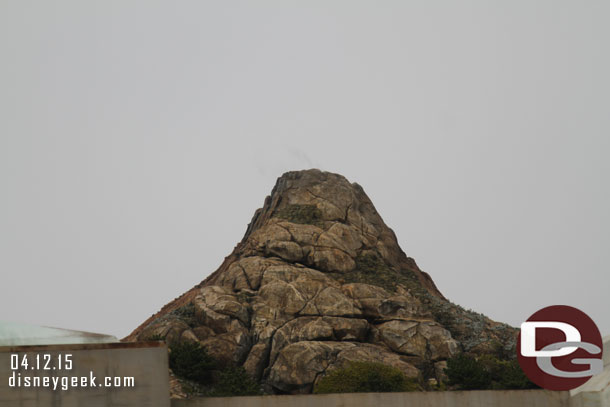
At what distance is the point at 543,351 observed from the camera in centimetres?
2722

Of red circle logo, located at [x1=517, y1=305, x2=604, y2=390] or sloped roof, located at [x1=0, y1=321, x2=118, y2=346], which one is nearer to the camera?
sloped roof, located at [x1=0, y1=321, x2=118, y2=346]

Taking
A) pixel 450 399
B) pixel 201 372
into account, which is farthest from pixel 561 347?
pixel 201 372

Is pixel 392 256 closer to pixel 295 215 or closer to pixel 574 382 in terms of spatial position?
pixel 295 215

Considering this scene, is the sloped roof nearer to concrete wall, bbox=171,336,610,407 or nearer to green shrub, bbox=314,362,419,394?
concrete wall, bbox=171,336,610,407

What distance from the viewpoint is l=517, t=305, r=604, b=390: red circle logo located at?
2525 centimetres

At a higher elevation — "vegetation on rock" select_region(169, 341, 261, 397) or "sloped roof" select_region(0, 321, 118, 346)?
"sloped roof" select_region(0, 321, 118, 346)

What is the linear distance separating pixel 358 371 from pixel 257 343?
12720 mm

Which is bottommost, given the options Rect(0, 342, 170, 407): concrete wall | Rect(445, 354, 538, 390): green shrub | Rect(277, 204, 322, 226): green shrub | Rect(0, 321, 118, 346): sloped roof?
Rect(445, 354, 538, 390): green shrub

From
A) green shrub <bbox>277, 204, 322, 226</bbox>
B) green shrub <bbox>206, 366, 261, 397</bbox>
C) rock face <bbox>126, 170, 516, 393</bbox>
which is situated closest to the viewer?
green shrub <bbox>206, 366, 261, 397</bbox>

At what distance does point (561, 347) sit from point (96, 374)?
17.5 m

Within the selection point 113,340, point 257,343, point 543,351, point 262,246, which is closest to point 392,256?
point 262,246

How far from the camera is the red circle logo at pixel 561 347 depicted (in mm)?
25250

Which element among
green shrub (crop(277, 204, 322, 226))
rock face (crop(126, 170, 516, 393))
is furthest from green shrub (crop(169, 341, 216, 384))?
green shrub (crop(277, 204, 322, 226))

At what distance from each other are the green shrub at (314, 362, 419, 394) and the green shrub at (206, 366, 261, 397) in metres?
4.75
